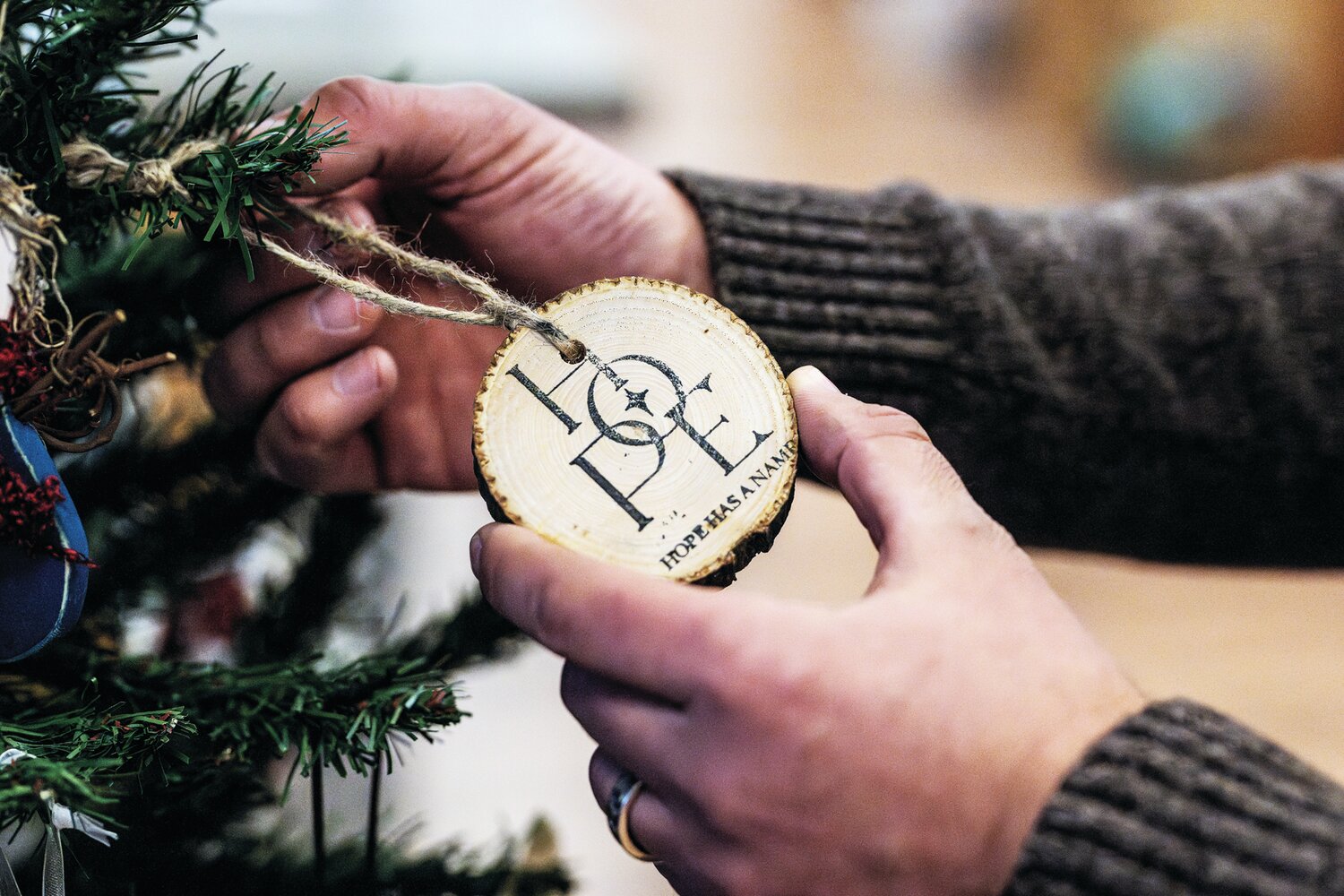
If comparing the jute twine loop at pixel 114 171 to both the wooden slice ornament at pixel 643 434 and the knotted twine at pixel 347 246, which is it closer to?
the knotted twine at pixel 347 246

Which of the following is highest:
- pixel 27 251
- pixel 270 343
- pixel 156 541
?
pixel 27 251

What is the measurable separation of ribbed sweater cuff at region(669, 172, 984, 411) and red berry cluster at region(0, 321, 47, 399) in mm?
382

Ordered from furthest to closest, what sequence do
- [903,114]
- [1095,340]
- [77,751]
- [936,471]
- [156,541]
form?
[903,114]
[1095,340]
[156,541]
[936,471]
[77,751]

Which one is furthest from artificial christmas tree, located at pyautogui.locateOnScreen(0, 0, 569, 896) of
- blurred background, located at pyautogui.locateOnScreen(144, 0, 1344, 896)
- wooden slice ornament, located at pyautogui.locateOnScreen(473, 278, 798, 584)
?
blurred background, located at pyautogui.locateOnScreen(144, 0, 1344, 896)

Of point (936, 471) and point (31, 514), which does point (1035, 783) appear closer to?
point (936, 471)

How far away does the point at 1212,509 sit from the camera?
77 cm

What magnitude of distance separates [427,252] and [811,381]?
1.00ft

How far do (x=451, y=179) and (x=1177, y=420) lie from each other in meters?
0.54

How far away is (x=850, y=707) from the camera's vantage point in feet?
1.28

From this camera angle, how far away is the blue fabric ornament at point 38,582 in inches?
15.0

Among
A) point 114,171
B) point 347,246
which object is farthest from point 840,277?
point 114,171

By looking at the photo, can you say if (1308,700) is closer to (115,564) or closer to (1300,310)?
(1300,310)

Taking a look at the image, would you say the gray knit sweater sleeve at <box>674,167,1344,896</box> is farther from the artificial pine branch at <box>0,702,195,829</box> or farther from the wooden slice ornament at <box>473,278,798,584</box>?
the artificial pine branch at <box>0,702,195,829</box>

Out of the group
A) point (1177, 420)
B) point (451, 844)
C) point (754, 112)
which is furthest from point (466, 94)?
point (754, 112)
